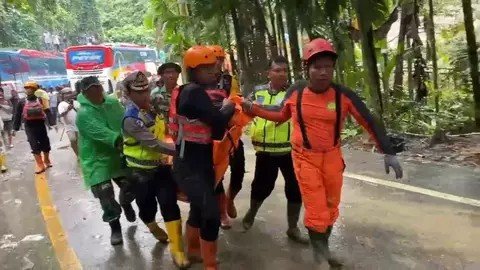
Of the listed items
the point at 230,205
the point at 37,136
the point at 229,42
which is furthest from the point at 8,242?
the point at 229,42

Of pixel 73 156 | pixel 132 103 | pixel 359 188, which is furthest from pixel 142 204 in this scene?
pixel 73 156

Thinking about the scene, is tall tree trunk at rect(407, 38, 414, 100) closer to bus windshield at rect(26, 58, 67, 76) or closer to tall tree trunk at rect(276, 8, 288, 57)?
tall tree trunk at rect(276, 8, 288, 57)

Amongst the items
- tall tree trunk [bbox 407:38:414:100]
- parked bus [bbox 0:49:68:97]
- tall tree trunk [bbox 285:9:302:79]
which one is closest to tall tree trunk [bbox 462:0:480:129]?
tall tree trunk [bbox 407:38:414:100]

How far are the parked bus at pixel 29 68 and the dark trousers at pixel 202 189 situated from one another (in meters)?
19.3

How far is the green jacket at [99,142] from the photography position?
4.93 m

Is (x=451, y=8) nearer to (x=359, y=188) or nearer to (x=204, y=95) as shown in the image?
(x=359, y=188)

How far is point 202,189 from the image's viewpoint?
154 inches

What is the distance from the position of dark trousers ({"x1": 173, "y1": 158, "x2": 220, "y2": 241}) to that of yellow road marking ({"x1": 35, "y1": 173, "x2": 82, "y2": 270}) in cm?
134

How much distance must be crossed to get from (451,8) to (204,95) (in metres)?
8.56

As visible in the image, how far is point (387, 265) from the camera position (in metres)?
4.08

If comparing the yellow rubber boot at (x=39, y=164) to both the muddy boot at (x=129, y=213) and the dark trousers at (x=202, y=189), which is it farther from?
A: the dark trousers at (x=202, y=189)

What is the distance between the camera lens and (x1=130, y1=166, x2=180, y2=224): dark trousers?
4516 millimetres

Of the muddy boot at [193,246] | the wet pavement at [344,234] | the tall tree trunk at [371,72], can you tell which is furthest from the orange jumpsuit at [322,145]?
the tall tree trunk at [371,72]

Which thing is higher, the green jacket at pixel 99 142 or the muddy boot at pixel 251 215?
the green jacket at pixel 99 142
